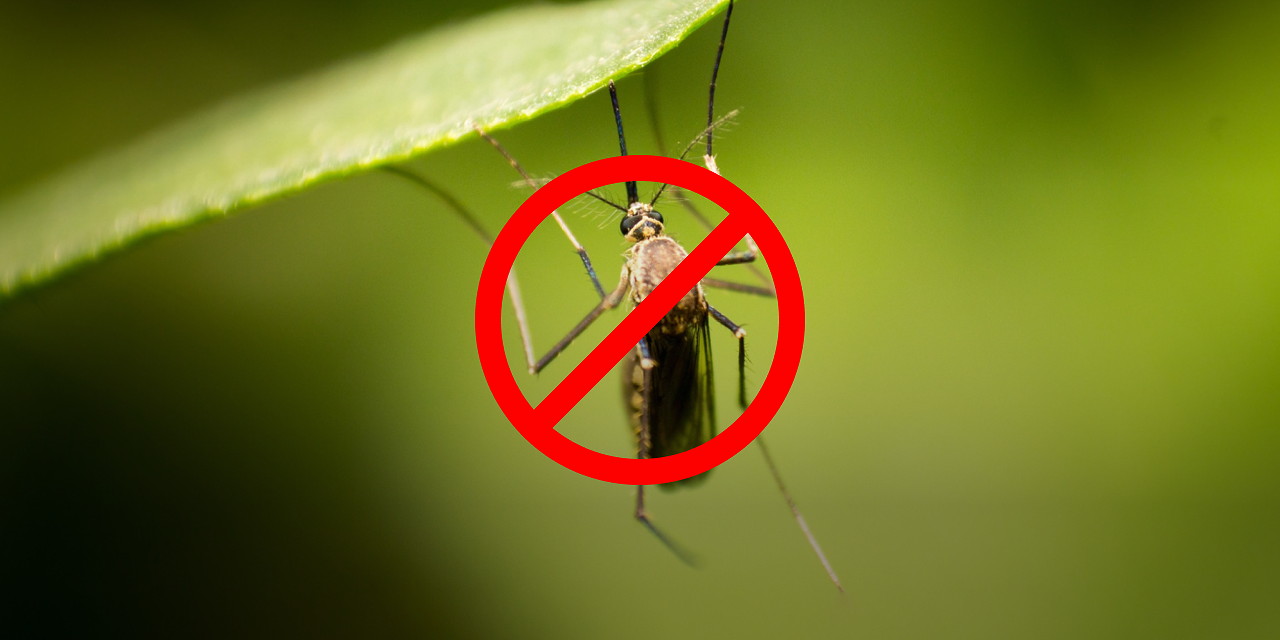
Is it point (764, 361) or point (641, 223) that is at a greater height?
point (641, 223)

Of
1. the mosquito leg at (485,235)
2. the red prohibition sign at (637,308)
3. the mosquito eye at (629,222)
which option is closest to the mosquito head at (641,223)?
the mosquito eye at (629,222)

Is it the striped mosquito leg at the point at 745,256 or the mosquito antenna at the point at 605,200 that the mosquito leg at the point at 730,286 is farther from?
the mosquito antenna at the point at 605,200

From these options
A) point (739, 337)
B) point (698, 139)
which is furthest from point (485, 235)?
point (739, 337)

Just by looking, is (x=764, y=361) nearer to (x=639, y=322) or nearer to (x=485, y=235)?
(x=639, y=322)

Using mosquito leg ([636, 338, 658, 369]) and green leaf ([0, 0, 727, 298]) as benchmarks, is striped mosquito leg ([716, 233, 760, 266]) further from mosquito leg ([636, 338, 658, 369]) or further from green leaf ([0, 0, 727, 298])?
green leaf ([0, 0, 727, 298])

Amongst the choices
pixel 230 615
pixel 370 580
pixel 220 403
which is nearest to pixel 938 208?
pixel 370 580

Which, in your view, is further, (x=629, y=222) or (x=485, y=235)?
(x=485, y=235)
